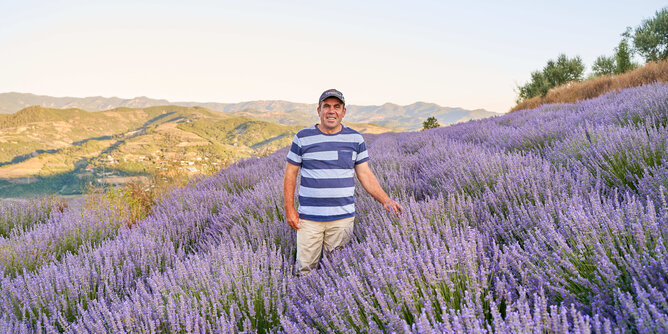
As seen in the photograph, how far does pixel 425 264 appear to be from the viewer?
150 centimetres

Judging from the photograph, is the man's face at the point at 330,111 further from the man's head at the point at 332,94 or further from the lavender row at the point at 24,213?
the lavender row at the point at 24,213

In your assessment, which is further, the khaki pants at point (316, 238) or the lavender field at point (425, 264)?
the khaki pants at point (316, 238)

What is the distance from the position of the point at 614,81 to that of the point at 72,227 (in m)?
14.7

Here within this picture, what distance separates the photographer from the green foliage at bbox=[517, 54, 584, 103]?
24.0 meters

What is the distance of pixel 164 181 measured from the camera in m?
6.90

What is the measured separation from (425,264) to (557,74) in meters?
28.6

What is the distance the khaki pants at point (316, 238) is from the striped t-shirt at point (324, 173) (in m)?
0.06

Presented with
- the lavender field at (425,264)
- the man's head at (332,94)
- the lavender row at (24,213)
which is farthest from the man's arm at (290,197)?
the lavender row at (24,213)

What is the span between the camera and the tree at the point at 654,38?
68.5 ft

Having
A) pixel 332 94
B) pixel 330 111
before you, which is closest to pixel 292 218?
pixel 330 111

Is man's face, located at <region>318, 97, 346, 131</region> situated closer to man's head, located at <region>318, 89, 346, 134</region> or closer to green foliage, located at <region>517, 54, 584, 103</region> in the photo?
man's head, located at <region>318, 89, 346, 134</region>

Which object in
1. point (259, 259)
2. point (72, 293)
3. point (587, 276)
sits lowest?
point (72, 293)

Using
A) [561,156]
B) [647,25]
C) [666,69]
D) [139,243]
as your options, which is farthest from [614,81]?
[647,25]

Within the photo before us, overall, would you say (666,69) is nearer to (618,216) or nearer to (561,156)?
(561,156)
